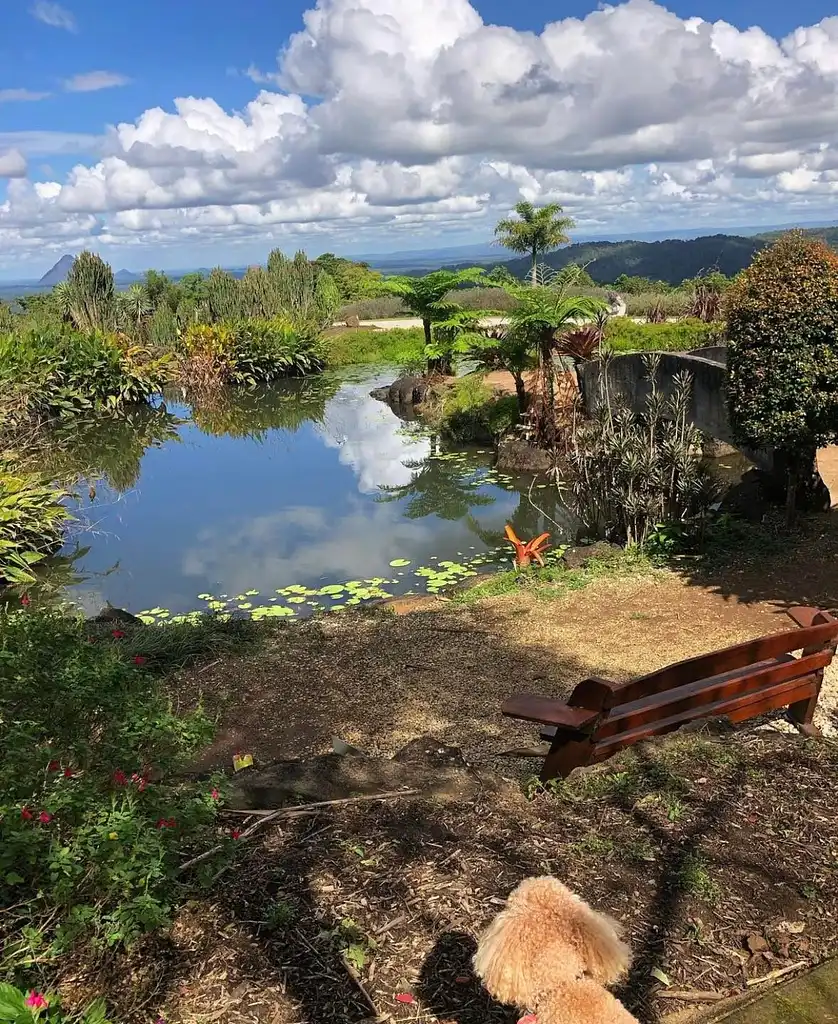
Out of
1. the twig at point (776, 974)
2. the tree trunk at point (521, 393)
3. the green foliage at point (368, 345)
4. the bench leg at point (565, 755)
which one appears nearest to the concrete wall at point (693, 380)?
the tree trunk at point (521, 393)

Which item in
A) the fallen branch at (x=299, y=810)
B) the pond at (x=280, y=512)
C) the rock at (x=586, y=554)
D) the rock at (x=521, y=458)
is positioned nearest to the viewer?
the fallen branch at (x=299, y=810)

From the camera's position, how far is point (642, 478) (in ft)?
25.1

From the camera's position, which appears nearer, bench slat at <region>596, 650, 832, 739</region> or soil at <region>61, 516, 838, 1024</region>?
soil at <region>61, 516, 838, 1024</region>

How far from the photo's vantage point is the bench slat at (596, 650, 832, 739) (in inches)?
109

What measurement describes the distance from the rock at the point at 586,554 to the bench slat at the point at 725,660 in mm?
4301

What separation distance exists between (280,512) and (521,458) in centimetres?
394

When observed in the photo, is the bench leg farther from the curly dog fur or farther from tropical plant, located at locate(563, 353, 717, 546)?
tropical plant, located at locate(563, 353, 717, 546)

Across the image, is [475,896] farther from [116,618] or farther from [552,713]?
[116,618]

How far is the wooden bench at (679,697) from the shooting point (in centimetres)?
263

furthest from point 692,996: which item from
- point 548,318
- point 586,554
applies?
point 548,318

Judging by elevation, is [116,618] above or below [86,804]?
below

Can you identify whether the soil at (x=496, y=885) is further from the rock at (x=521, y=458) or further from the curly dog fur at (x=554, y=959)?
the rock at (x=521, y=458)

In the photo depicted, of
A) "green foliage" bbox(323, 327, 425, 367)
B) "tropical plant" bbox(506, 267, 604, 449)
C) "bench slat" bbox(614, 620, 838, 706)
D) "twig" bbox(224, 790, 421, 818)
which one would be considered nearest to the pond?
"tropical plant" bbox(506, 267, 604, 449)

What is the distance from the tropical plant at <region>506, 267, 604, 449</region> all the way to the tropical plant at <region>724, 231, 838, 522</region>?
576 centimetres
